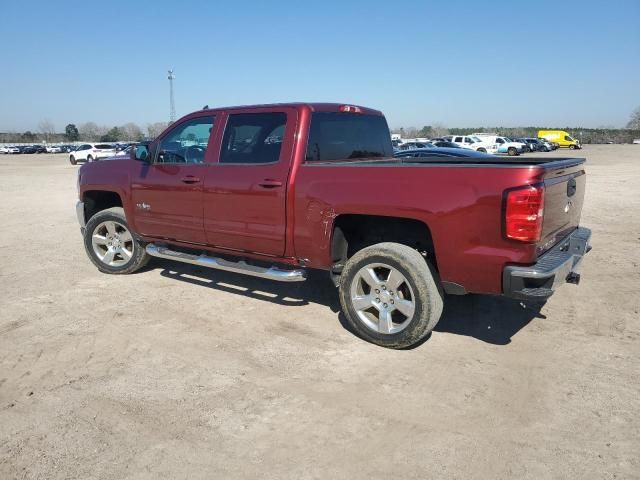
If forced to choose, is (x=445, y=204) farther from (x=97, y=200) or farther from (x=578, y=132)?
(x=578, y=132)

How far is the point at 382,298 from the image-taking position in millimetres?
4305

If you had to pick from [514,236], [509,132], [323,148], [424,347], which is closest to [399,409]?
[424,347]

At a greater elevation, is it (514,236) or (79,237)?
(514,236)

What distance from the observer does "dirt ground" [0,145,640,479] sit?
2.83 metres

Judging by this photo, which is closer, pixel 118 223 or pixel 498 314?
pixel 498 314

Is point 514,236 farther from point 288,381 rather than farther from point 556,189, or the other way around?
point 288,381

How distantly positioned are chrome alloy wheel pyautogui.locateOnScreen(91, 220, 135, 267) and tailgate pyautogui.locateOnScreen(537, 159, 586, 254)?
4.77 m

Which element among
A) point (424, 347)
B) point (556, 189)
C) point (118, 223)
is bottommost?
point (424, 347)

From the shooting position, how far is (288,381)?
148 inches

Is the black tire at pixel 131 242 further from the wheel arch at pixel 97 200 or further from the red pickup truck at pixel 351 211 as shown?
the wheel arch at pixel 97 200

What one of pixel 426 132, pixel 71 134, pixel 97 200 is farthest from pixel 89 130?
pixel 97 200

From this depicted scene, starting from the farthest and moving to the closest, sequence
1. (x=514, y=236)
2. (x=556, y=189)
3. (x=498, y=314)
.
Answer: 1. (x=498, y=314)
2. (x=556, y=189)
3. (x=514, y=236)

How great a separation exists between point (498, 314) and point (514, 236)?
1730mm

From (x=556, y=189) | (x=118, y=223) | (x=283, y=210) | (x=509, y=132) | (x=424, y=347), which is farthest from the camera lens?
(x=509, y=132)
